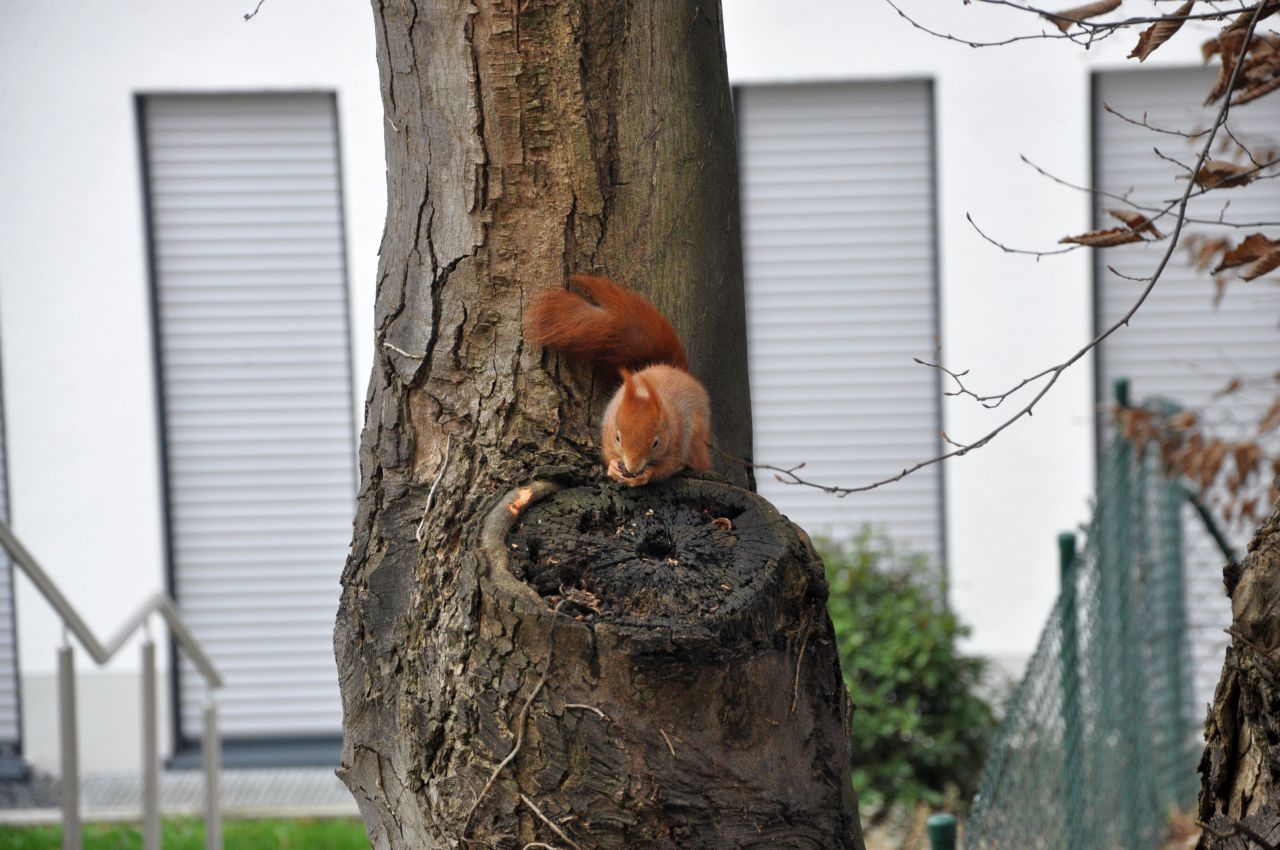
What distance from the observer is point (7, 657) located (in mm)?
5359

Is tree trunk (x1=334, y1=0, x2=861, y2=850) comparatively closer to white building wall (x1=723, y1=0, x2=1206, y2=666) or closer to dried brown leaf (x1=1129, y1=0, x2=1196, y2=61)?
dried brown leaf (x1=1129, y1=0, x2=1196, y2=61)

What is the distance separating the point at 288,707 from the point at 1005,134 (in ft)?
13.5

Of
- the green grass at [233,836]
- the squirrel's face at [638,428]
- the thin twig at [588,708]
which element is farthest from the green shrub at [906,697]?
the thin twig at [588,708]

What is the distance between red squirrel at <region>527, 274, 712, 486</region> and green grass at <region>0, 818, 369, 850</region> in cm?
338

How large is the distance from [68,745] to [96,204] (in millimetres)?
2746

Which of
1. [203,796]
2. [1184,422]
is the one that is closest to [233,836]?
[203,796]

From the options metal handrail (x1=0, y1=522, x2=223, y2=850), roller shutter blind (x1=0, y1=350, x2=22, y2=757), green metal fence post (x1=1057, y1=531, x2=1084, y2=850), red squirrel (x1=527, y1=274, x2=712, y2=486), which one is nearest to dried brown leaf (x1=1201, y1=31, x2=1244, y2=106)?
red squirrel (x1=527, y1=274, x2=712, y2=486)

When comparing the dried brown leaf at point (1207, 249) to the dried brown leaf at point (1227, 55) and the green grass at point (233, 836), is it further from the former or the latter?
the green grass at point (233, 836)

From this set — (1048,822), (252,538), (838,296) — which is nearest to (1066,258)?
(838,296)

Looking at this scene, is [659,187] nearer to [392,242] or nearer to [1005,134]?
[392,242]

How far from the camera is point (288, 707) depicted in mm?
5531

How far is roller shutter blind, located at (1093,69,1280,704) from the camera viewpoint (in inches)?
205

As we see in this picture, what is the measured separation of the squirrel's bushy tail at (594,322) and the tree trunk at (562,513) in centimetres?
3

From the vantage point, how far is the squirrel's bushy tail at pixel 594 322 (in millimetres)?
1450
